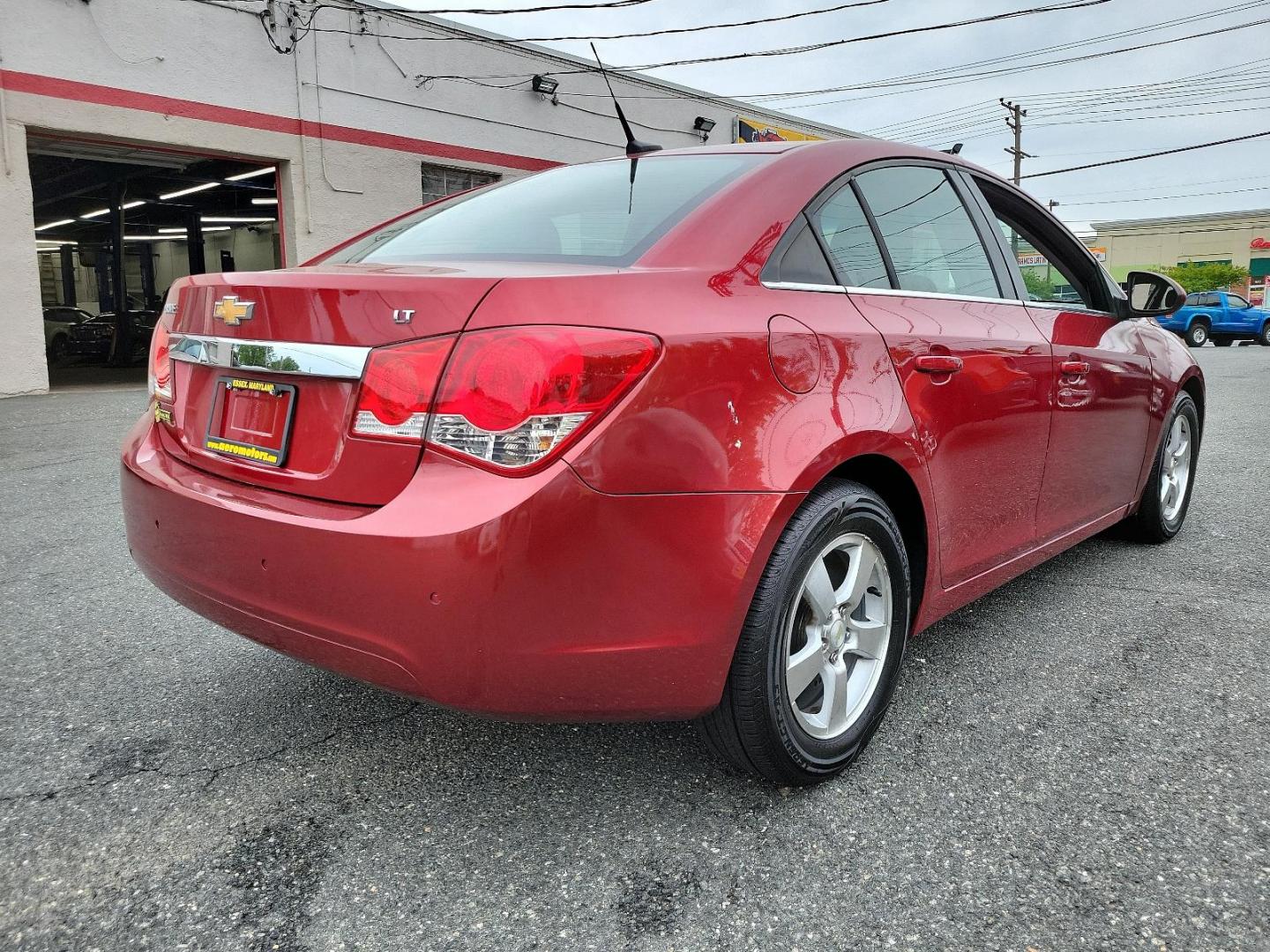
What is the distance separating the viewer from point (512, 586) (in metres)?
1.69

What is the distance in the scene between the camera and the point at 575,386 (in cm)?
171

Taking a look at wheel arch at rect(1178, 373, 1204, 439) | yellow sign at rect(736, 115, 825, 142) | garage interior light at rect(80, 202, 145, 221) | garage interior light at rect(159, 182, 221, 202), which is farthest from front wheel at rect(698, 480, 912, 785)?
garage interior light at rect(80, 202, 145, 221)

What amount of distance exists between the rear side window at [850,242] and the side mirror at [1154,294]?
1.93 metres

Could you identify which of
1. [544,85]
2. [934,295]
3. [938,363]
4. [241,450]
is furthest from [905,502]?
[544,85]

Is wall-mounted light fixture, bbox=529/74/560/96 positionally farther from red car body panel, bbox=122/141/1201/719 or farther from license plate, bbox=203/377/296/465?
license plate, bbox=203/377/296/465

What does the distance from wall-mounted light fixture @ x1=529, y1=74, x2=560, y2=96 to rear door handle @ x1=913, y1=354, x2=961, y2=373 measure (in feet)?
50.9

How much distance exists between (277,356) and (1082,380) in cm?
252

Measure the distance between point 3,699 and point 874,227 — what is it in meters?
2.73

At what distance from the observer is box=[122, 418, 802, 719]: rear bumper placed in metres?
1.70

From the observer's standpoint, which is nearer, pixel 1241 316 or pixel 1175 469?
pixel 1175 469

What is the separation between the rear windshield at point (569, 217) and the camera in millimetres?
2189

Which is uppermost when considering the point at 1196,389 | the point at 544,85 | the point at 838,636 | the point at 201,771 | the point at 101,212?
the point at 544,85

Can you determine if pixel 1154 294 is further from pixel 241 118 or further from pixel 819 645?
pixel 241 118

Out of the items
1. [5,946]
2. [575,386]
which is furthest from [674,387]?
[5,946]
